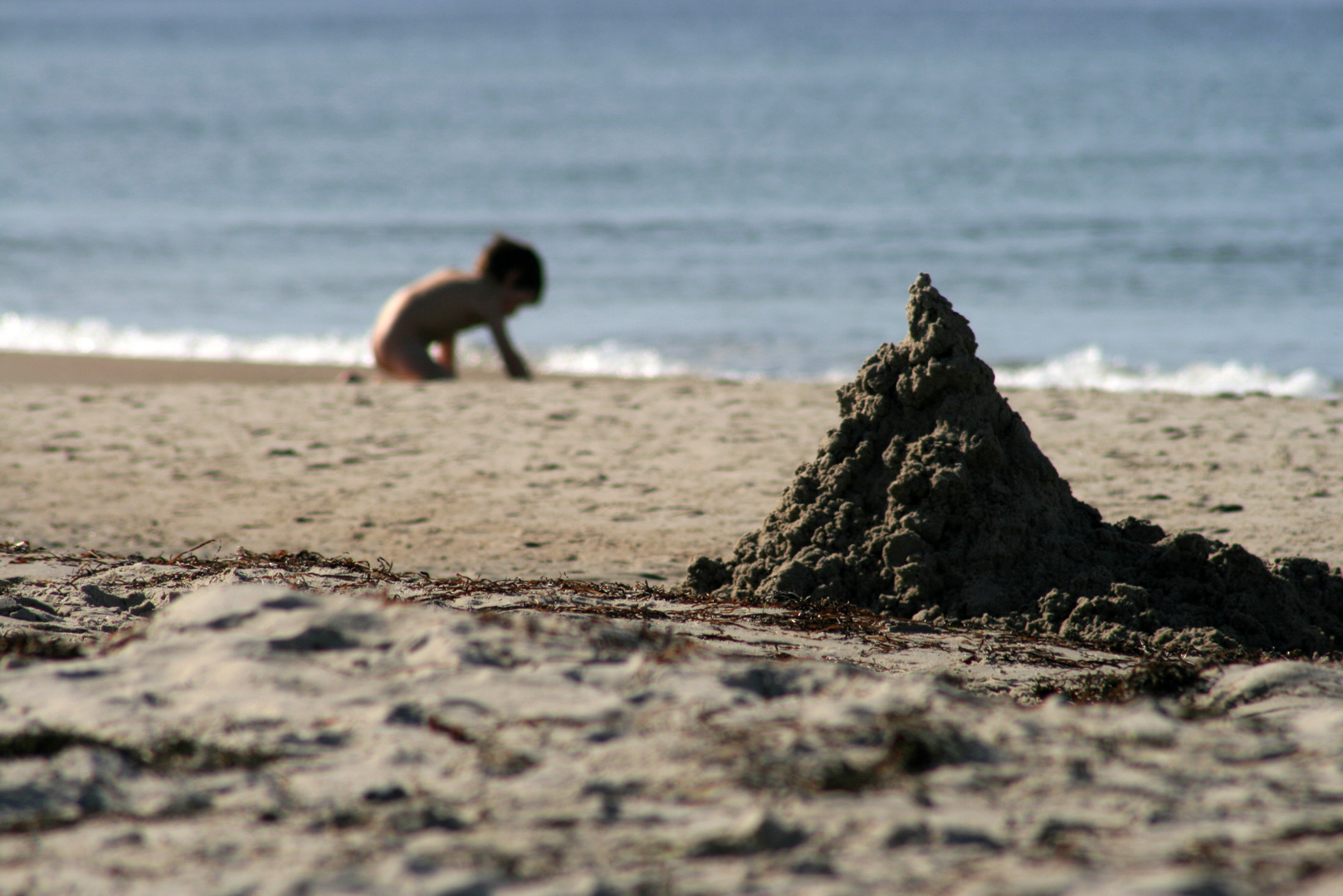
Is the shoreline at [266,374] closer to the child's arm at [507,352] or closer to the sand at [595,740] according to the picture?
the child's arm at [507,352]

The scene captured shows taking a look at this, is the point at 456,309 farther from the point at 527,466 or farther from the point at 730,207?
the point at 730,207

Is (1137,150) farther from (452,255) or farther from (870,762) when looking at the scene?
(870,762)

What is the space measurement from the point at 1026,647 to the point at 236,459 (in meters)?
4.36

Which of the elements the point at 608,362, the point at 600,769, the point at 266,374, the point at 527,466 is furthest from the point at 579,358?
the point at 600,769

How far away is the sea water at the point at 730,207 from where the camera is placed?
1166cm

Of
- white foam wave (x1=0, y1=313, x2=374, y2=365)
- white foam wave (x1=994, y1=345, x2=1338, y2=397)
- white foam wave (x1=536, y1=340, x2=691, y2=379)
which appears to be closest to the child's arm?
white foam wave (x1=536, y1=340, x2=691, y2=379)

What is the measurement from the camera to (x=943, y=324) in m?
4.05

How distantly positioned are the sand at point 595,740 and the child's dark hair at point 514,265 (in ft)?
13.7

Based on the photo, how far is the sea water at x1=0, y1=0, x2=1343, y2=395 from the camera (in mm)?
11656

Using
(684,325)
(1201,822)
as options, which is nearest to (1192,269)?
(684,325)

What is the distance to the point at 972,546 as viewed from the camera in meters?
3.94

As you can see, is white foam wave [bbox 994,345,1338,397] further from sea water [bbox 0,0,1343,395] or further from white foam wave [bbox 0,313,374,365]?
white foam wave [bbox 0,313,374,365]

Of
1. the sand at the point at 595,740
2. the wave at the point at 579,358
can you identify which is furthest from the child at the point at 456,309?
the sand at the point at 595,740

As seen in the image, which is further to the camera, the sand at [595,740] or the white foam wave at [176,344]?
the white foam wave at [176,344]
